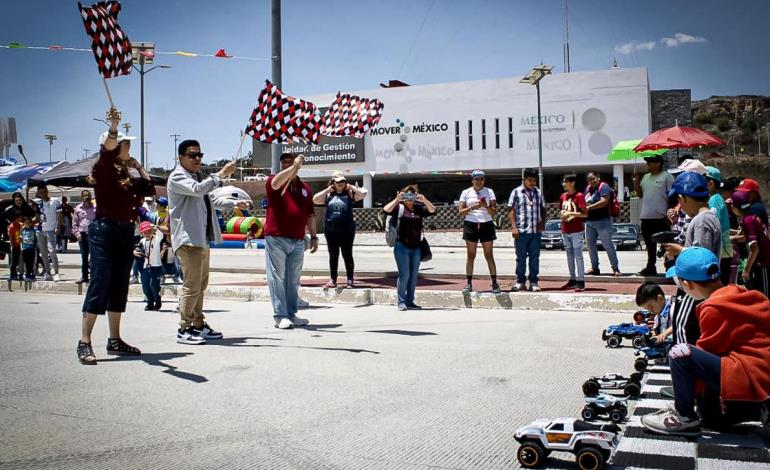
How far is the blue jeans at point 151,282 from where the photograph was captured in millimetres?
10406

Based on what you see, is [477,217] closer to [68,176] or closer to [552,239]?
[68,176]

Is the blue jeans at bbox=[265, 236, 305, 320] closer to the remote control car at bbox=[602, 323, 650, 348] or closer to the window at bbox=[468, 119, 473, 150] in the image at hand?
the remote control car at bbox=[602, 323, 650, 348]

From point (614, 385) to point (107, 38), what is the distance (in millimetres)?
5522

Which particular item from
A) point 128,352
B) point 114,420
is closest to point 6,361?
point 128,352

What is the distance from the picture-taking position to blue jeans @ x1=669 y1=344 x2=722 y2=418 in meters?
3.74

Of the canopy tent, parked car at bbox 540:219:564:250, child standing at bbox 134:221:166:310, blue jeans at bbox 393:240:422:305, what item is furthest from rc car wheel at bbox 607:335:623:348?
parked car at bbox 540:219:564:250

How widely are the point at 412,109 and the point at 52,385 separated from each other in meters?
48.3

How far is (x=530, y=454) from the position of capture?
3.36 metres

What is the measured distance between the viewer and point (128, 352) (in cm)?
630

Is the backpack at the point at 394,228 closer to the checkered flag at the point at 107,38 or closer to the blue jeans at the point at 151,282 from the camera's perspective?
the blue jeans at the point at 151,282

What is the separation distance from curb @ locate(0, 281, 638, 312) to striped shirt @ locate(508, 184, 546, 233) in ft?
3.70

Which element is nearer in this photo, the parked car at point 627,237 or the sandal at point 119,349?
the sandal at point 119,349

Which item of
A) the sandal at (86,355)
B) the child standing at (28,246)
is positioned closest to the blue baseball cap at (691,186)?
the sandal at (86,355)

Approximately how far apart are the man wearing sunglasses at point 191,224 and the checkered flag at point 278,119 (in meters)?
1.82
